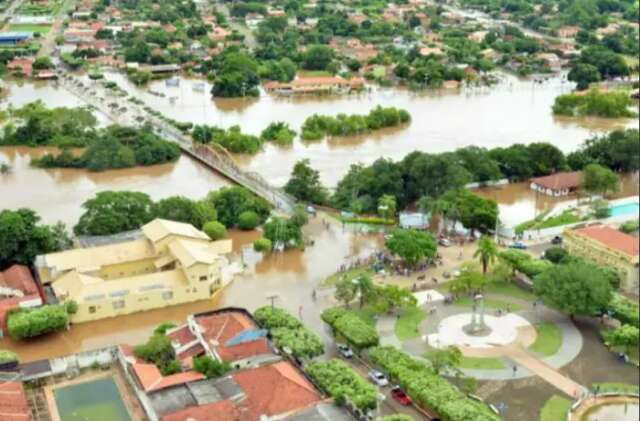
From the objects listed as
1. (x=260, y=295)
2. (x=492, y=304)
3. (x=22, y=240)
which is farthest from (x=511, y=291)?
(x=22, y=240)

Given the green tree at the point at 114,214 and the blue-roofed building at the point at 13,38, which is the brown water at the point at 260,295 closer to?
the green tree at the point at 114,214

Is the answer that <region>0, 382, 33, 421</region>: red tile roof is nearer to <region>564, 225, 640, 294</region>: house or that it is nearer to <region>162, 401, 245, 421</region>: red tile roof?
<region>162, 401, 245, 421</region>: red tile roof

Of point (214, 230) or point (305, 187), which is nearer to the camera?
point (214, 230)

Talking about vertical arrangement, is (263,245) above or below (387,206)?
below

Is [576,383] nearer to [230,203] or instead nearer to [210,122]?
[230,203]

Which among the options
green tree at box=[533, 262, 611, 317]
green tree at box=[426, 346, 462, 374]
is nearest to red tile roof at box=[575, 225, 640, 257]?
green tree at box=[533, 262, 611, 317]

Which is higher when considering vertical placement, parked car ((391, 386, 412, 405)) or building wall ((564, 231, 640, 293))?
building wall ((564, 231, 640, 293))

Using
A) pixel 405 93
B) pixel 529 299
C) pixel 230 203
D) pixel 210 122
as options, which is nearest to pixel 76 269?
pixel 230 203

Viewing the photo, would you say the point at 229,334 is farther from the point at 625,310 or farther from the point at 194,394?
the point at 625,310
